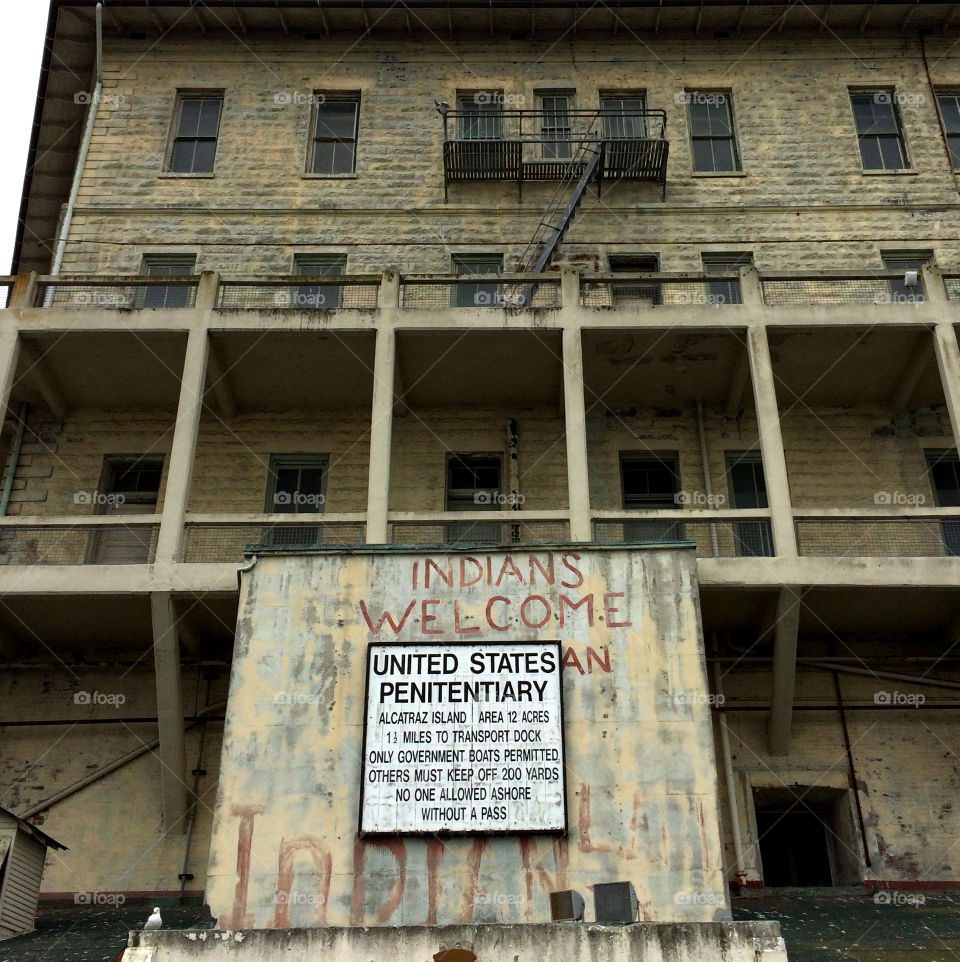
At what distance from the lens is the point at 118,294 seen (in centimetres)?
1795

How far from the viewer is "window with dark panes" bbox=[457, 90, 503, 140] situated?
20109 millimetres

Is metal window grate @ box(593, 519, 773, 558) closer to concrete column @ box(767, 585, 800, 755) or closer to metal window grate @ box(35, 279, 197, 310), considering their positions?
concrete column @ box(767, 585, 800, 755)

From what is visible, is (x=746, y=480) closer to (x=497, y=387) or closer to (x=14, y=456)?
(x=497, y=387)

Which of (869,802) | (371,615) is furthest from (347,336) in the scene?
(869,802)

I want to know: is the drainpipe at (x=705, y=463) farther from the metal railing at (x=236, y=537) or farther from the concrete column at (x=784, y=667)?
the metal railing at (x=236, y=537)

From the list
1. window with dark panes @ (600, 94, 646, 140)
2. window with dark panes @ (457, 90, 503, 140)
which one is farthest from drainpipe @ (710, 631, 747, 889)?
window with dark panes @ (457, 90, 503, 140)

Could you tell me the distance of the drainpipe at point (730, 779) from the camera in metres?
14.4

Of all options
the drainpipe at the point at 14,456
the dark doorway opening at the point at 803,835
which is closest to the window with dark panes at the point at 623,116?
the drainpipe at the point at 14,456

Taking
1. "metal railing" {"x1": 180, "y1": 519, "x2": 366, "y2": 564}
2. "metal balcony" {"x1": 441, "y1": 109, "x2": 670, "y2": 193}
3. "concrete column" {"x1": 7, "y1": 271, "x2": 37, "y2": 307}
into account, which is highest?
"metal balcony" {"x1": 441, "y1": 109, "x2": 670, "y2": 193}

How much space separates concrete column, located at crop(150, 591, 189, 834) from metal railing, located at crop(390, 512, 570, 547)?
11.2 feet

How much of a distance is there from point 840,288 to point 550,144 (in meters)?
6.37

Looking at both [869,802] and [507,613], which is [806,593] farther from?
[507,613]

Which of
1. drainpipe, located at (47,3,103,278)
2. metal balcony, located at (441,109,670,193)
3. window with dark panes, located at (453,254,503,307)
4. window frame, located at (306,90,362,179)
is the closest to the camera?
window with dark panes, located at (453,254,503,307)

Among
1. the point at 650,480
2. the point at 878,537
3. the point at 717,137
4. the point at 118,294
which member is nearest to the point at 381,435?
the point at 650,480
